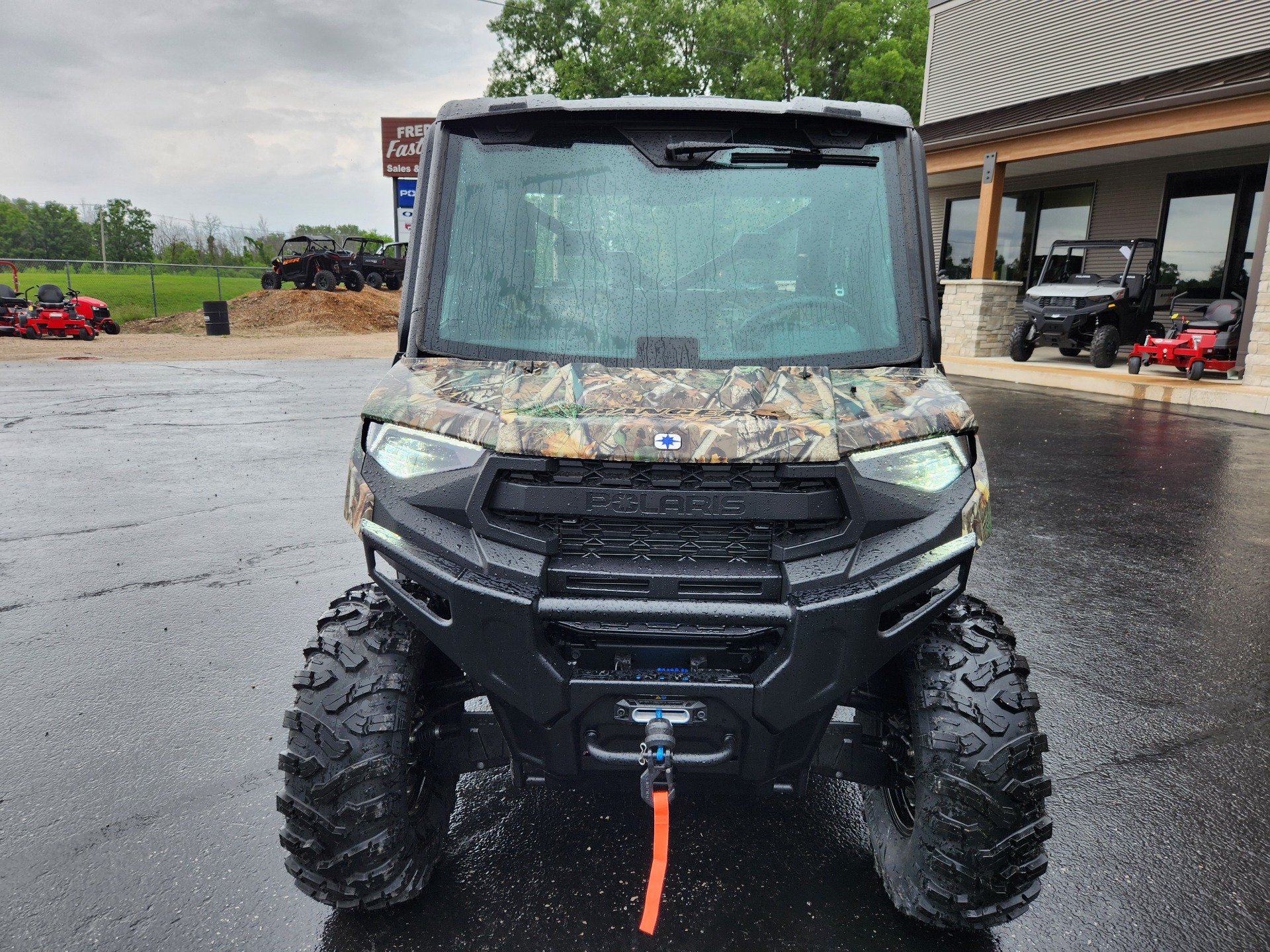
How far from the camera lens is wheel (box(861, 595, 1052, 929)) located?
204cm

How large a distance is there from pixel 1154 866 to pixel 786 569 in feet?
5.43

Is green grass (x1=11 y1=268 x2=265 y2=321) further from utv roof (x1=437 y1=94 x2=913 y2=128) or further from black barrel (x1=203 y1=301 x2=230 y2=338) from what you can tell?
utv roof (x1=437 y1=94 x2=913 y2=128)

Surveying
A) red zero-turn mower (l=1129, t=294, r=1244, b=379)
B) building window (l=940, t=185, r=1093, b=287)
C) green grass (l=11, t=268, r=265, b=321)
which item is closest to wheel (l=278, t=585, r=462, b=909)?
red zero-turn mower (l=1129, t=294, r=1244, b=379)

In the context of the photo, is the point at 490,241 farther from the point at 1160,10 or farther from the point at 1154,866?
the point at 1160,10

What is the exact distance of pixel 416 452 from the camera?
6.86 ft

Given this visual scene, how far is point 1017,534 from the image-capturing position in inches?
235

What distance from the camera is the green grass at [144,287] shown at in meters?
31.5

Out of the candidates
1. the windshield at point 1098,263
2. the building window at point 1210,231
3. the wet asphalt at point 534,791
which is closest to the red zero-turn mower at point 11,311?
the wet asphalt at point 534,791

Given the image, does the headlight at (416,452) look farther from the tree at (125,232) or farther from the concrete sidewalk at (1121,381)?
the tree at (125,232)

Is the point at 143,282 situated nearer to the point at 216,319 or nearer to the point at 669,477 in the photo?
the point at 216,319

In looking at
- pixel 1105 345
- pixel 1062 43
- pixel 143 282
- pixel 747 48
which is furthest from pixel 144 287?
pixel 1105 345

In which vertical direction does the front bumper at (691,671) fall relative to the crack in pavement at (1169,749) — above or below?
above

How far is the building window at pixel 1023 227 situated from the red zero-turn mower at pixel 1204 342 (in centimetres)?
615

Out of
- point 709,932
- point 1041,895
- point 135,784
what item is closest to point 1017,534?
point 1041,895
